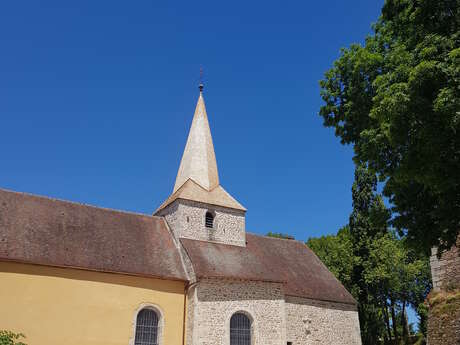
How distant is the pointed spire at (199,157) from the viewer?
2594 centimetres

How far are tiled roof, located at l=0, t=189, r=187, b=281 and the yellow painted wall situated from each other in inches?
17.3

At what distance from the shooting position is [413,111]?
10031mm

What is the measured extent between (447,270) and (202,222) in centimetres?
1223

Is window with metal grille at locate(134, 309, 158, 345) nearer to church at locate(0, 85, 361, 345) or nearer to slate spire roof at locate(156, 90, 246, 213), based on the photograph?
church at locate(0, 85, 361, 345)

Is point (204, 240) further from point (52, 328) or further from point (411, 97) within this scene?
point (411, 97)

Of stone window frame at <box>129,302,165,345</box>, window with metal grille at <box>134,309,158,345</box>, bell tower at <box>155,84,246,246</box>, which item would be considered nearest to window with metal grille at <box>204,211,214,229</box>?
bell tower at <box>155,84,246,246</box>

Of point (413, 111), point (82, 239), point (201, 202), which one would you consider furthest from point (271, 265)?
point (413, 111)

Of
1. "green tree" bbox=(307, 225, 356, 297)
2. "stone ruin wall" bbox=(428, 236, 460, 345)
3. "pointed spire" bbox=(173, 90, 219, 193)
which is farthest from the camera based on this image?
"green tree" bbox=(307, 225, 356, 297)

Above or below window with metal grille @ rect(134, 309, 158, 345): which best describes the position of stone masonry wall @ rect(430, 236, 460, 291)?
above

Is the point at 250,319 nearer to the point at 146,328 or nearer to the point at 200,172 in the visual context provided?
the point at 146,328

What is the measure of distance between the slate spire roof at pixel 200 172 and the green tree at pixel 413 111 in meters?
11.9

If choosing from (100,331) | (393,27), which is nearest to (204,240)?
(100,331)

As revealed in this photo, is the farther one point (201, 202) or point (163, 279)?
point (201, 202)

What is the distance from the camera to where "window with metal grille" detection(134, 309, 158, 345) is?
744 inches
